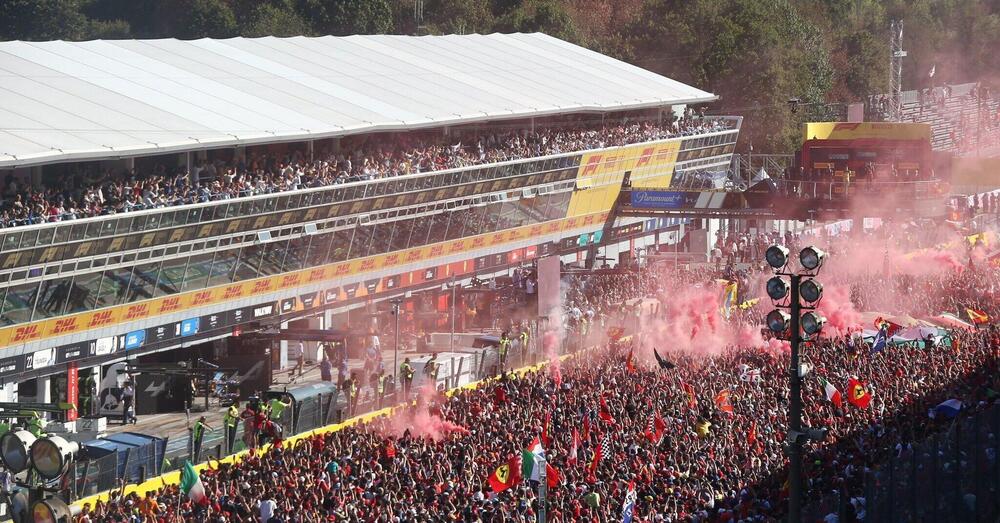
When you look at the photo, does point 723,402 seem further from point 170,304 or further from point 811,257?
point 170,304

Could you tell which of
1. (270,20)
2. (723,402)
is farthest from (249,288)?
(270,20)

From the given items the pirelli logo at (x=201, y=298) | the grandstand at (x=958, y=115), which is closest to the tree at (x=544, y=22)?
the grandstand at (x=958, y=115)

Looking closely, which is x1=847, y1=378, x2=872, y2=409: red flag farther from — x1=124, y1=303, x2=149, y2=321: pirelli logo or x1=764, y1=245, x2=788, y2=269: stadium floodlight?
x1=124, y1=303, x2=149, y2=321: pirelli logo

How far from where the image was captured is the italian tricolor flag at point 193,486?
21734mm

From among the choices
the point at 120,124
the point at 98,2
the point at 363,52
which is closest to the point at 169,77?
the point at 120,124

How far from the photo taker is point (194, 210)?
37625mm

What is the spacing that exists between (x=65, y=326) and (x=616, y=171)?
31.6m

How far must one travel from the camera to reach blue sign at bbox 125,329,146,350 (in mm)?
36344

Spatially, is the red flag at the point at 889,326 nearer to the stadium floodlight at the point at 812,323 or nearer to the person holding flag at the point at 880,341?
the person holding flag at the point at 880,341

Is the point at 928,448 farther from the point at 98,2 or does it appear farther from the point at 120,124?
the point at 98,2

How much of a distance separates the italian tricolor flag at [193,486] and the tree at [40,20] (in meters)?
92.9

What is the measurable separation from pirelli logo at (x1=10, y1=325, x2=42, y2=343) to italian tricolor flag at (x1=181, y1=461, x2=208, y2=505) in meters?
12.5

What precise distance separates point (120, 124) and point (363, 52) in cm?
2103

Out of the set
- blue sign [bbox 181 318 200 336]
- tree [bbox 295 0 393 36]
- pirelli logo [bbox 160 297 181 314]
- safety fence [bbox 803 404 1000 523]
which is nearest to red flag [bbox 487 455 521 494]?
safety fence [bbox 803 404 1000 523]
